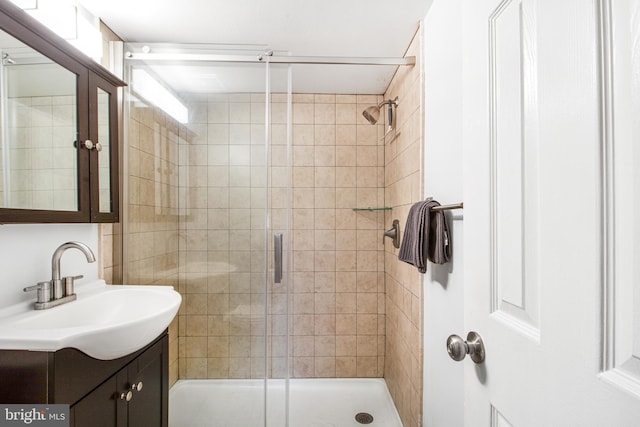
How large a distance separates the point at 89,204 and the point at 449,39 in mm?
1662

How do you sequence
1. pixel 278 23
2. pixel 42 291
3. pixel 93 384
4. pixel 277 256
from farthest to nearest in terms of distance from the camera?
pixel 277 256 → pixel 278 23 → pixel 42 291 → pixel 93 384

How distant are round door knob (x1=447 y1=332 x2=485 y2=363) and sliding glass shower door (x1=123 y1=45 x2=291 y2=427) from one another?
3.69 ft

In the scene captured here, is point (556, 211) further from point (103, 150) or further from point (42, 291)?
point (103, 150)

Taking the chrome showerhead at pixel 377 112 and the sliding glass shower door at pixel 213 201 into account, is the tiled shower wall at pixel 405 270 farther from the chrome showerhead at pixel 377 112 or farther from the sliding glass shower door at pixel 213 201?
the sliding glass shower door at pixel 213 201

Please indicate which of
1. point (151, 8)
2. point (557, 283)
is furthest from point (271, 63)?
point (557, 283)

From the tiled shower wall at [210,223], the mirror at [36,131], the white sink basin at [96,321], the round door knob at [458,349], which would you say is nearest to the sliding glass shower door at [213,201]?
the tiled shower wall at [210,223]

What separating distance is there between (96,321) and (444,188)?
1.54 m

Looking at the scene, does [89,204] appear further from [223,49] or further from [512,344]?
[512,344]

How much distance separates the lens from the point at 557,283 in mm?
441

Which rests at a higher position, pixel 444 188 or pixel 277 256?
pixel 444 188

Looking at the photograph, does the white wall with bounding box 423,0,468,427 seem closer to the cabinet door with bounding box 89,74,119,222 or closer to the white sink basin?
the white sink basin

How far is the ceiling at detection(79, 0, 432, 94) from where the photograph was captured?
1406 mm

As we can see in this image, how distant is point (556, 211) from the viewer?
1.46 feet

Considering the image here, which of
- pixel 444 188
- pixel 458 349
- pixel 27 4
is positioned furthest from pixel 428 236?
pixel 27 4
